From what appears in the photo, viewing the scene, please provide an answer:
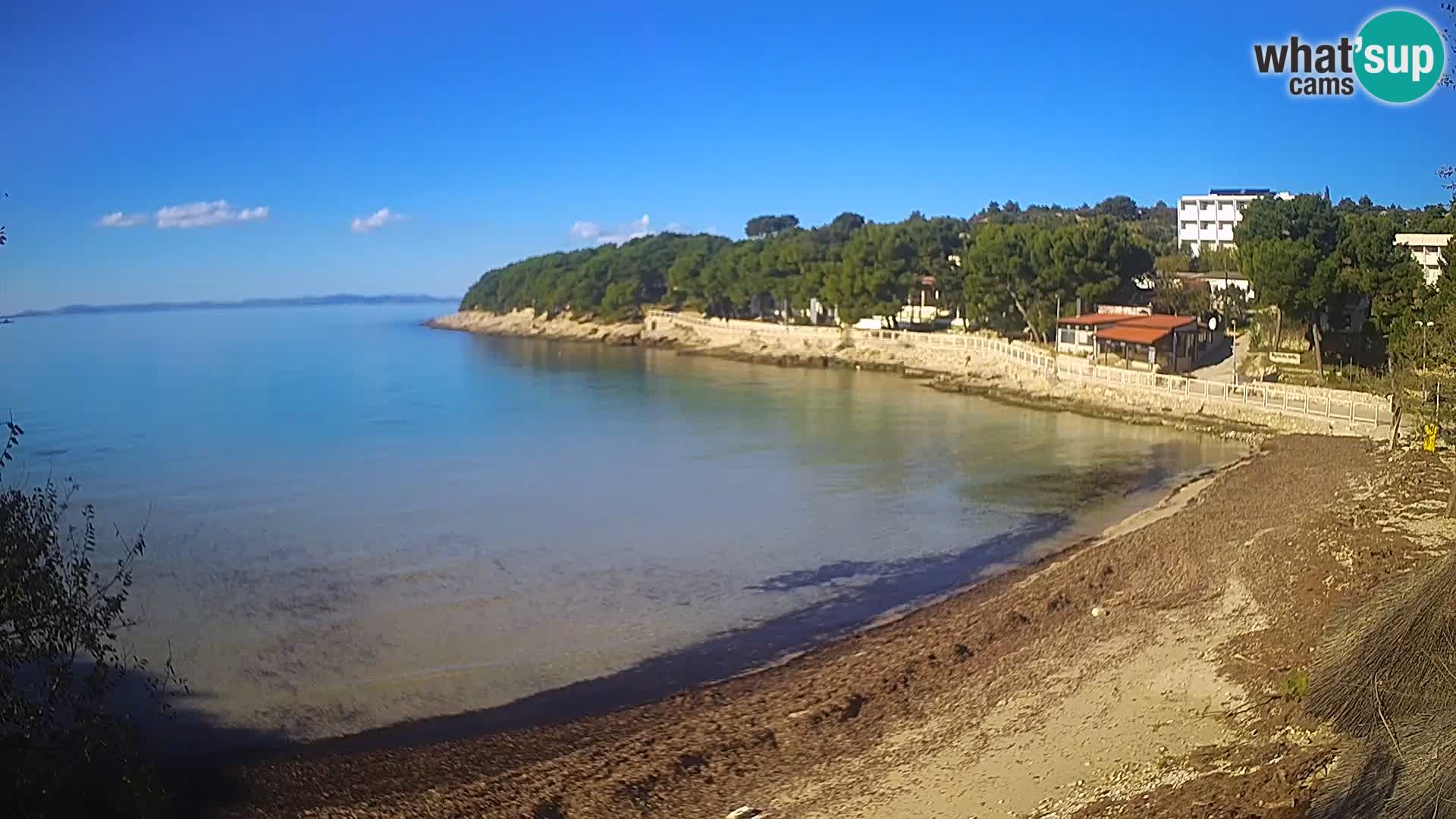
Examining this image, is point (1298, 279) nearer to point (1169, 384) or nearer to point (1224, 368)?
point (1169, 384)

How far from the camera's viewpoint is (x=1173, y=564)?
1541 centimetres

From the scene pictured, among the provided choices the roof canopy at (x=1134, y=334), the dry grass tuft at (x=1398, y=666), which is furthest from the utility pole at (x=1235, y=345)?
the dry grass tuft at (x=1398, y=666)

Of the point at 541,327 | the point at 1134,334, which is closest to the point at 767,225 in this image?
the point at 541,327

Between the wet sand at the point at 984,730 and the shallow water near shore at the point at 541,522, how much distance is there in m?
→ 1.45

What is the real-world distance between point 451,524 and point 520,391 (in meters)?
30.5

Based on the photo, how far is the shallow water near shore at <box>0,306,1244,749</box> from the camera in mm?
14023

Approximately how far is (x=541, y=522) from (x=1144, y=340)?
25189 millimetres

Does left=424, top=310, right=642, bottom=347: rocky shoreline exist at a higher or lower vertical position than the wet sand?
higher

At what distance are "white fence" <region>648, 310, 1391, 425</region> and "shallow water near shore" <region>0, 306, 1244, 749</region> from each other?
2.56 metres

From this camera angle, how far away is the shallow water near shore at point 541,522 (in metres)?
14.0

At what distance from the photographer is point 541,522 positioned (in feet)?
74.8

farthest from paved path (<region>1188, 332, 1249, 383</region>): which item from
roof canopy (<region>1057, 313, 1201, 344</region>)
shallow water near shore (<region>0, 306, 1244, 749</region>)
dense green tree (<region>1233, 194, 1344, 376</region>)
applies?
shallow water near shore (<region>0, 306, 1244, 749</region>)

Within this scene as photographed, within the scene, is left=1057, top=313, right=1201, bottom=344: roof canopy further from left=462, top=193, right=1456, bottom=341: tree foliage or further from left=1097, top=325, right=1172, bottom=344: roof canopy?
left=462, top=193, right=1456, bottom=341: tree foliage

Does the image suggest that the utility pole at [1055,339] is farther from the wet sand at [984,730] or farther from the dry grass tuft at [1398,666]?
the dry grass tuft at [1398,666]
